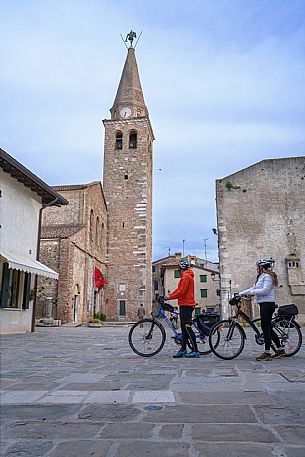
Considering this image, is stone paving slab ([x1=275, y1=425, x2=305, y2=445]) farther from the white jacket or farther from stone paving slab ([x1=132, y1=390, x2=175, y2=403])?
the white jacket

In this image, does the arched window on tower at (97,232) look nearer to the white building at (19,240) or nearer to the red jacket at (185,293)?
the white building at (19,240)

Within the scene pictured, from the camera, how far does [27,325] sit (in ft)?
46.8

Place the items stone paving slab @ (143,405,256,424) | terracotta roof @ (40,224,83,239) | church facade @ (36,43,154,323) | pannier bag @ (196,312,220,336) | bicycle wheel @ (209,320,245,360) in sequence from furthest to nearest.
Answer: terracotta roof @ (40,224,83,239), church facade @ (36,43,154,323), pannier bag @ (196,312,220,336), bicycle wheel @ (209,320,245,360), stone paving slab @ (143,405,256,424)

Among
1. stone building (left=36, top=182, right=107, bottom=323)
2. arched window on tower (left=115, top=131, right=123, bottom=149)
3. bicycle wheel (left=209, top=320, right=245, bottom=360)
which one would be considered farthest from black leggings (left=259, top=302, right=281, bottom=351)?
arched window on tower (left=115, top=131, right=123, bottom=149)

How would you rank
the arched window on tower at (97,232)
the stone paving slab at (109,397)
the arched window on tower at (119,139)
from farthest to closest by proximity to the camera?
the arched window on tower at (119,139) → the arched window on tower at (97,232) → the stone paving slab at (109,397)

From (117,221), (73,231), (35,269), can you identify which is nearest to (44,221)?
(73,231)

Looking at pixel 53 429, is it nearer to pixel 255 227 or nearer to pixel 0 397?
pixel 0 397

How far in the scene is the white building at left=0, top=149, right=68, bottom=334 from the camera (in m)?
12.3

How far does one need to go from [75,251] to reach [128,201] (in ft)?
31.9

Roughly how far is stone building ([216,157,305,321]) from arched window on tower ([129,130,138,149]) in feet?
46.6

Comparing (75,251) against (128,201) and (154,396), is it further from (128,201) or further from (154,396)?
(154,396)

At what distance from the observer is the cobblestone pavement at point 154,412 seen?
2143 millimetres

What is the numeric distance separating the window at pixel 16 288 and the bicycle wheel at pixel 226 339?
8.41m

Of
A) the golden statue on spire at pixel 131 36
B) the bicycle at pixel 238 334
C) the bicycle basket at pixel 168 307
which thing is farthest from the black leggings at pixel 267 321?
the golden statue on spire at pixel 131 36
